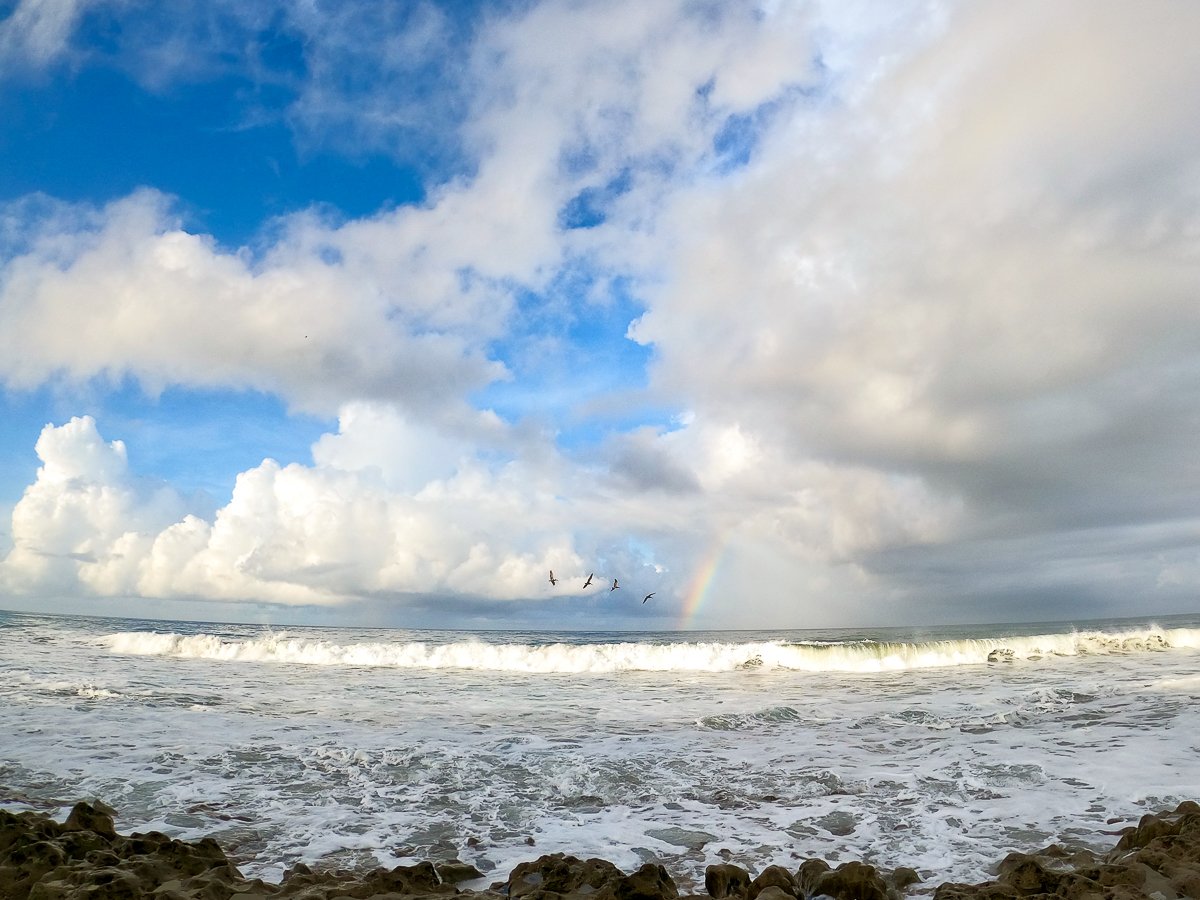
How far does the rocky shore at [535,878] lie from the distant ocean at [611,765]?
28.4 inches

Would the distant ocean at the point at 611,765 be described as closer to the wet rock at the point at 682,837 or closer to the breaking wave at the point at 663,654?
the wet rock at the point at 682,837

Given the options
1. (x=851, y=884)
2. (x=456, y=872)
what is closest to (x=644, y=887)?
(x=851, y=884)

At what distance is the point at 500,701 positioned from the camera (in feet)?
67.3

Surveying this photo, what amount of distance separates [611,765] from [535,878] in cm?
547

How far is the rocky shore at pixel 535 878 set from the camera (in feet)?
18.2

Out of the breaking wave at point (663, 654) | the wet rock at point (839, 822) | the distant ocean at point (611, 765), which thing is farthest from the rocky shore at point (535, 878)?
the breaking wave at point (663, 654)

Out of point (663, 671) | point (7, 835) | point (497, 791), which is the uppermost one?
Answer: point (7, 835)

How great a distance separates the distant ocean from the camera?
7902 mm

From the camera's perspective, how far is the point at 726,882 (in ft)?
19.7

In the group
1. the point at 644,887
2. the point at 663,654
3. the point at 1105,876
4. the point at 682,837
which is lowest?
the point at 663,654

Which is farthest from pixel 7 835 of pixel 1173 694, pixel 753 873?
pixel 1173 694

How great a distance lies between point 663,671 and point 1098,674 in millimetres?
17976

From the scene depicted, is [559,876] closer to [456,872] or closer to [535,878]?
[535,878]

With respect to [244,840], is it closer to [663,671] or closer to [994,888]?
[994,888]
